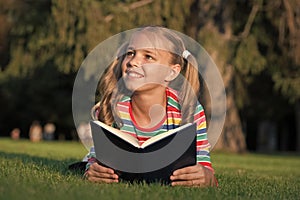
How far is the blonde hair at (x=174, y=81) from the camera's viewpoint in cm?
504

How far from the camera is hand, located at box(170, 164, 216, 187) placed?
4629mm

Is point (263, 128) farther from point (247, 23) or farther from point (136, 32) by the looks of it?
point (136, 32)

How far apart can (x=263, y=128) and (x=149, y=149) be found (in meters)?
44.8

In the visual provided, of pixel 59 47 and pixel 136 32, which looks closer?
pixel 136 32

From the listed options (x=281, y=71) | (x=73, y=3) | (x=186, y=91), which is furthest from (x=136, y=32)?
(x=281, y=71)

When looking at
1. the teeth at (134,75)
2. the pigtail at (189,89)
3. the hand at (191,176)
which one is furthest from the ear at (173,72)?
the hand at (191,176)

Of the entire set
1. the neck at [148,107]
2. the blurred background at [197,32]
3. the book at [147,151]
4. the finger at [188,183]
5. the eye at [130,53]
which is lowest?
the finger at [188,183]

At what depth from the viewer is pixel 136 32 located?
5.15 metres

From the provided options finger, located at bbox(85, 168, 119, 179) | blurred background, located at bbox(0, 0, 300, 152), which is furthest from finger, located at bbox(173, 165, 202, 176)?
blurred background, located at bbox(0, 0, 300, 152)

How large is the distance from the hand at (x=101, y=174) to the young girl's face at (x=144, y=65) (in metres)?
0.67

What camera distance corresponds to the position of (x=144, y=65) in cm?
491

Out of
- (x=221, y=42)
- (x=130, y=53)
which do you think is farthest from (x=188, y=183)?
(x=221, y=42)

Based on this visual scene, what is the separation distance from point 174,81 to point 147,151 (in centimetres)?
100

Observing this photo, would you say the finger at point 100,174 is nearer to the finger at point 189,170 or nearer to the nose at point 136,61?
the finger at point 189,170
